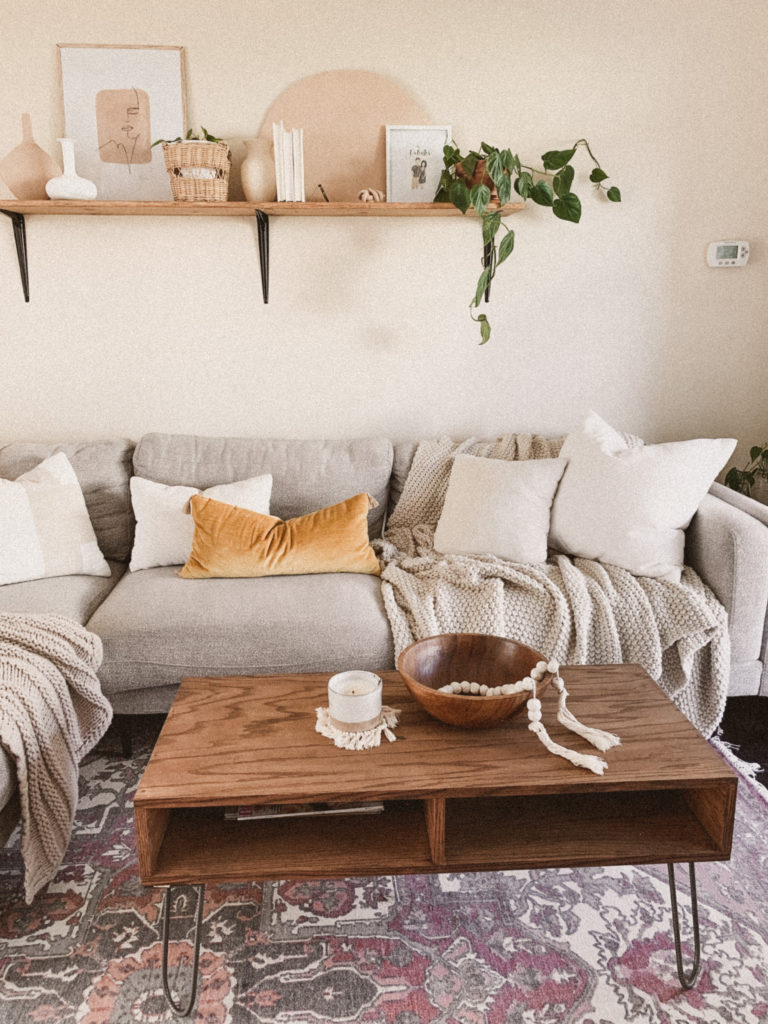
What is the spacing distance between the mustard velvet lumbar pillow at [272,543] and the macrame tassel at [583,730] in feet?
3.18

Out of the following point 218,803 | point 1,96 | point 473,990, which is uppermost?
point 1,96

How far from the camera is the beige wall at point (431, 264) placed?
251 cm

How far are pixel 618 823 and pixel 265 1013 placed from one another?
72 cm

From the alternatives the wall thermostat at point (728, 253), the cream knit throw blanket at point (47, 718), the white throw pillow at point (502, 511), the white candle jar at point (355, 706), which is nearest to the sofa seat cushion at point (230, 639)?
the cream knit throw blanket at point (47, 718)

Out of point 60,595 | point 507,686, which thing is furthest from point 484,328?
point 60,595

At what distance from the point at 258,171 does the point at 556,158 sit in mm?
1008

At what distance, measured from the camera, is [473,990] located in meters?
1.35

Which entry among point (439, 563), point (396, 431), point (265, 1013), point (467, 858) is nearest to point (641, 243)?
point (396, 431)

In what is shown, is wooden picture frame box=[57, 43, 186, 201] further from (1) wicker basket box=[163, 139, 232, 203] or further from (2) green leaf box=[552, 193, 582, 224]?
(2) green leaf box=[552, 193, 582, 224]

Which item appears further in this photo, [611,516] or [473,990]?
[611,516]

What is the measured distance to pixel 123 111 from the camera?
98.5 inches

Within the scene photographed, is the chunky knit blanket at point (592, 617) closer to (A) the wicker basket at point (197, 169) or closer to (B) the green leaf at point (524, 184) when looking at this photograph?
(B) the green leaf at point (524, 184)

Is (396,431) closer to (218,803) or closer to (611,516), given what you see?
(611,516)

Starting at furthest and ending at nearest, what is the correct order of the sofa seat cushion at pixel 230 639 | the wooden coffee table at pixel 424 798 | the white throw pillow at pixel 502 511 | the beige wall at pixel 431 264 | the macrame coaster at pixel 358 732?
the beige wall at pixel 431 264, the white throw pillow at pixel 502 511, the sofa seat cushion at pixel 230 639, the macrame coaster at pixel 358 732, the wooden coffee table at pixel 424 798
